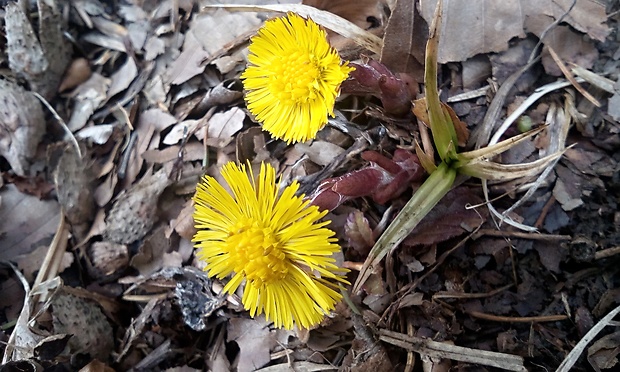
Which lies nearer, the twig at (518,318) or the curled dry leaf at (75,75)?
the twig at (518,318)

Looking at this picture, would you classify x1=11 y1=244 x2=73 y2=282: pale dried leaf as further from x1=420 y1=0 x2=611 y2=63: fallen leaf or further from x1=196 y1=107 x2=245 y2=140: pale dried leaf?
x1=420 y1=0 x2=611 y2=63: fallen leaf

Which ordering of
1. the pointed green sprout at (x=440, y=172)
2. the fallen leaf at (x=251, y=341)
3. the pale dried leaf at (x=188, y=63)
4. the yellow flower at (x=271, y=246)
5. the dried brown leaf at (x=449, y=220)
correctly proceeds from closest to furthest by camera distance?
the yellow flower at (x=271, y=246), the pointed green sprout at (x=440, y=172), the dried brown leaf at (x=449, y=220), the fallen leaf at (x=251, y=341), the pale dried leaf at (x=188, y=63)

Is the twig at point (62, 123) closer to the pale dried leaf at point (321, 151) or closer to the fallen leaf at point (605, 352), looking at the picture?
the pale dried leaf at point (321, 151)

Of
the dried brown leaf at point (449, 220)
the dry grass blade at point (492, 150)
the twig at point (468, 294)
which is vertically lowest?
the twig at point (468, 294)

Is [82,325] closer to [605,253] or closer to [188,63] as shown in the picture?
[188,63]

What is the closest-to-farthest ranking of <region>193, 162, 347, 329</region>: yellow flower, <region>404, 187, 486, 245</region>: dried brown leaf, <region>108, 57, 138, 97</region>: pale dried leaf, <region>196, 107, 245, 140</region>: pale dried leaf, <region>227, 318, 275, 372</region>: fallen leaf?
<region>193, 162, 347, 329</region>: yellow flower
<region>404, 187, 486, 245</region>: dried brown leaf
<region>227, 318, 275, 372</region>: fallen leaf
<region>196, 107, 245, 140</region>: pale dried leaf
<region>108, 57, 138, 97</region>: pale dried leaf

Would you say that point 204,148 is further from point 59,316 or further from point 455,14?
point 455,14

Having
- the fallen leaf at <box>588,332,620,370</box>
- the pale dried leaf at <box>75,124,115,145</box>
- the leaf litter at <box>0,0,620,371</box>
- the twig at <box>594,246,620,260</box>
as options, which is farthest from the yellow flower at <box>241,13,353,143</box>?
the fallen leaf at <box>588,332,620,370</box>

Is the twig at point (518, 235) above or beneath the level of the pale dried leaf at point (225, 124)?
beneath

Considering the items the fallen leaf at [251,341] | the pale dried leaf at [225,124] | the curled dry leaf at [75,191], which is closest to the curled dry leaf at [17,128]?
the curled dry leaf at [75,191]
